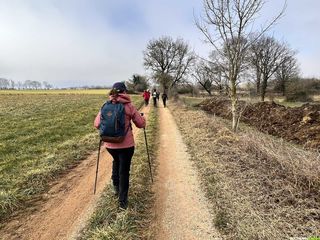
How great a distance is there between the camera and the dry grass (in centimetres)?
517

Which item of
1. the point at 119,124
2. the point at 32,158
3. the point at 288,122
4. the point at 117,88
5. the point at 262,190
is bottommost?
the point at 288,122

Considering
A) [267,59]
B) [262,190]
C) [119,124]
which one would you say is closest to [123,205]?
[119,124]

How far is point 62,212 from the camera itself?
6039mm

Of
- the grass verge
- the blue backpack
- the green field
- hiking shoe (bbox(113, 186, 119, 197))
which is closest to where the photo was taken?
the grass verge

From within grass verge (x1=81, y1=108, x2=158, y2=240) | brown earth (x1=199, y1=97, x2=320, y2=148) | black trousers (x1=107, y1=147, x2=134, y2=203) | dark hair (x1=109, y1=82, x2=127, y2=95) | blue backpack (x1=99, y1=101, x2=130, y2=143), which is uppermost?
dark hair (x1=109, y1=82, x2=127, y2=95)

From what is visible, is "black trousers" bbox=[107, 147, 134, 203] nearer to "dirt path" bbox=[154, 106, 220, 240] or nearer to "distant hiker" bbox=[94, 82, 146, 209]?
"distant hiker" bbox=[94, 82, 146, 209]

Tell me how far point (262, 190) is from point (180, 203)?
68.5 inches

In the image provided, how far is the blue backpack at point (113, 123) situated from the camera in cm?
585

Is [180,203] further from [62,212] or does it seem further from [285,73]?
[285,73]

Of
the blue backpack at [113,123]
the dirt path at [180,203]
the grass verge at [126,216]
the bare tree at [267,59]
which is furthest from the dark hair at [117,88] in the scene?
the bare tree at [267,59]

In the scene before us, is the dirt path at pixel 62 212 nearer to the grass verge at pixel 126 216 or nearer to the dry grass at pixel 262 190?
the grass verge at pixel 126 216

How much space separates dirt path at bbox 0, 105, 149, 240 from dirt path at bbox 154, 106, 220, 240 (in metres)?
1.37

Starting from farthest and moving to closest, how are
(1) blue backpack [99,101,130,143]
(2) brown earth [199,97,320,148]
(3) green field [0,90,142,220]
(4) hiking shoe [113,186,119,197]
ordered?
(2) brown earth [199,97,320,148] → (3) green field [0,90,142,220] → (4) hiking shoe [113,186,119,197] → (1) blue backpack [99,101,130,143]

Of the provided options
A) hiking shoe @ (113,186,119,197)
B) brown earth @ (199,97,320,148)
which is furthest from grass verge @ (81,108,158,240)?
brown earth @ (199,97,320,148)
